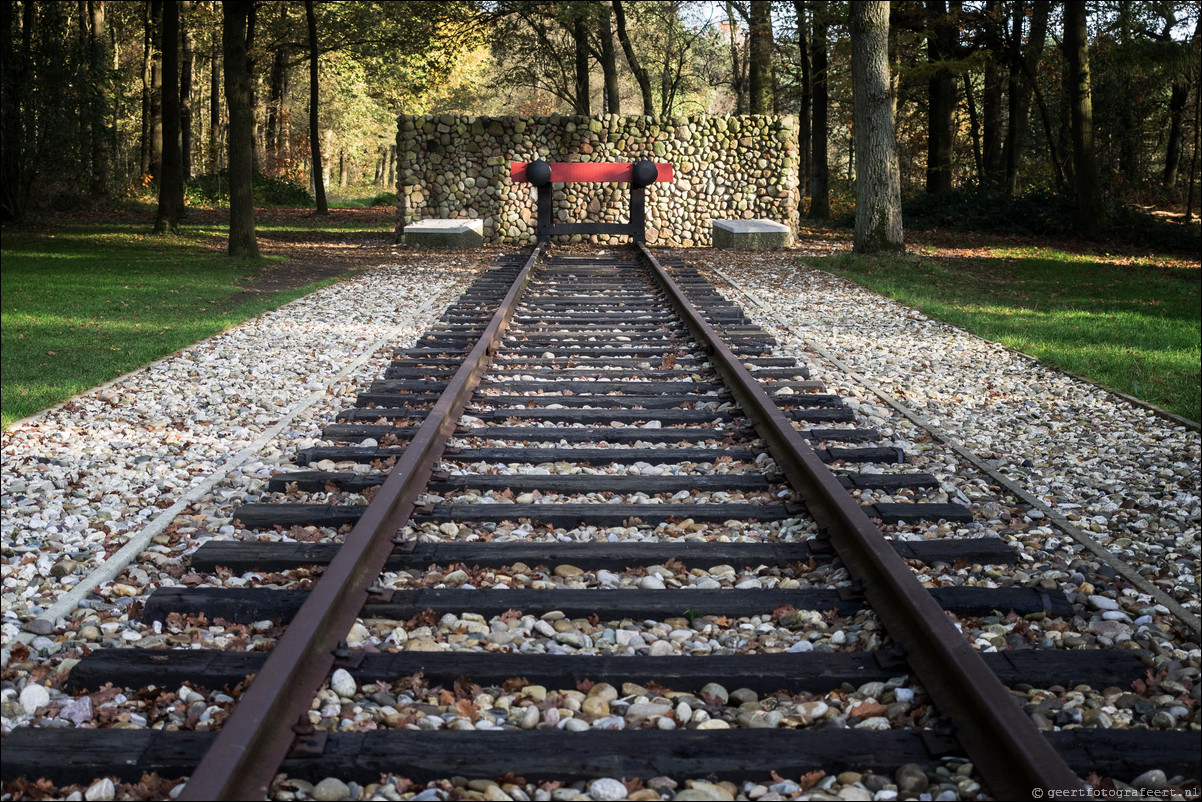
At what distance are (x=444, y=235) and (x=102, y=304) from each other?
24.5 ft

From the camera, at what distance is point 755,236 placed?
18078mm

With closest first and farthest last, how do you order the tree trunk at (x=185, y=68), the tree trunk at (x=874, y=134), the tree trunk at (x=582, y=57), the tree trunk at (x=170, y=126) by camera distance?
1. the tree trunk at (x=874, y=134)
2. the tree trunk at (x=170, y=126)
3. the tree trunk at (x=582, y=57)
4. the tree trunk at (x=185, y=68)

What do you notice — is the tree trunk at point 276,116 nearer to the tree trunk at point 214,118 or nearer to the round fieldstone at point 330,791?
the tree trunk at point 214,118

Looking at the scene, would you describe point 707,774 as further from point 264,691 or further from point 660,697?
point 264,691

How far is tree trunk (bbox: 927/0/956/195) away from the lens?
2381 centimetres

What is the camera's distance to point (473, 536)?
402 centimetres

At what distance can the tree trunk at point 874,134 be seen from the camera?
48.8 ft

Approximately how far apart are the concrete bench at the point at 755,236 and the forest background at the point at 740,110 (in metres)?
2.48

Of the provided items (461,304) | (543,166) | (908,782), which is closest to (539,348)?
(461,304)

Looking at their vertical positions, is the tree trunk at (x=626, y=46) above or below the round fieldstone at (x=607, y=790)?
above

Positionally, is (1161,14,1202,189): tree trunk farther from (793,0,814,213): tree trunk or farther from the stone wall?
the stone wall

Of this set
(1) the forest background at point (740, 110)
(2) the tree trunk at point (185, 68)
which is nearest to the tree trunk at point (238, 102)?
(1) the forest background at point (740, 110)

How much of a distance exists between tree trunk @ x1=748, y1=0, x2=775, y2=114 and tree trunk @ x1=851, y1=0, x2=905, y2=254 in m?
8.96

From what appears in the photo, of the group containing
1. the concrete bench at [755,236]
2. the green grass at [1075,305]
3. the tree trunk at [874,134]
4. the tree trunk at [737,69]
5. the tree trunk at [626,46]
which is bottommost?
the green grass at [1075,305]
